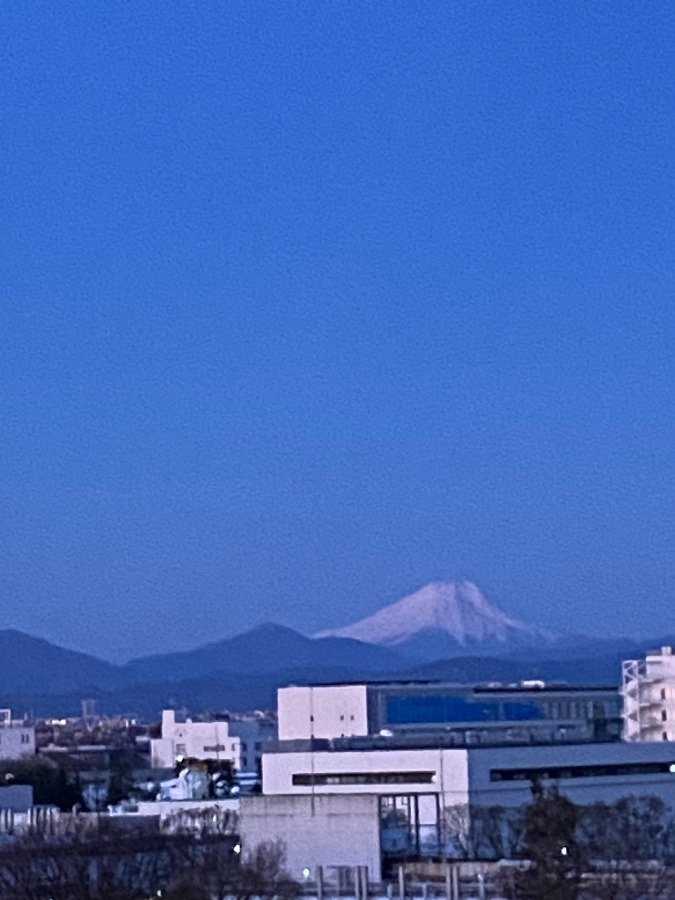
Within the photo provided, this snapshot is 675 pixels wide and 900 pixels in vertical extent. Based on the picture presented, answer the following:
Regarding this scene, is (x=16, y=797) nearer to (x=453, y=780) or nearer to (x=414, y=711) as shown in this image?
(x=414, y=711)

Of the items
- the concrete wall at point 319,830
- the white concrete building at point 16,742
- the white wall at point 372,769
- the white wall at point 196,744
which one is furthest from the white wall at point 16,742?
the concrete wall at point 319,830

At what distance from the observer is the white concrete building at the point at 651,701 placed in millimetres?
54594

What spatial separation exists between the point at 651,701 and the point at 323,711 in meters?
10.8

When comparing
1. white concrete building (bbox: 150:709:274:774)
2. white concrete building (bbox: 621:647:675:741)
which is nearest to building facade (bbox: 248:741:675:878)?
white concrete building (bbox: 621:647:675:741)

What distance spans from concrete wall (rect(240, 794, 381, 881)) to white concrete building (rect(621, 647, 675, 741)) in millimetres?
22778

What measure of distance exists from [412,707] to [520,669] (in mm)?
124904

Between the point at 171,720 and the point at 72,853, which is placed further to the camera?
the point at 171,720

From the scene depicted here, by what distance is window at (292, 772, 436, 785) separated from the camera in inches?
1563

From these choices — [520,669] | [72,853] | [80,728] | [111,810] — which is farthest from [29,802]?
[520,669]

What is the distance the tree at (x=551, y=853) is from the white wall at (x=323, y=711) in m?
37.2

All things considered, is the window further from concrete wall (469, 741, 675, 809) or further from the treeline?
the treeline

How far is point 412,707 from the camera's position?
60.2 metres

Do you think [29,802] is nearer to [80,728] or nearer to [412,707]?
[412,707]

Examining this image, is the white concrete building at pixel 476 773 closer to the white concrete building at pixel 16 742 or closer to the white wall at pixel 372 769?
the white wall at pixel 372 769
